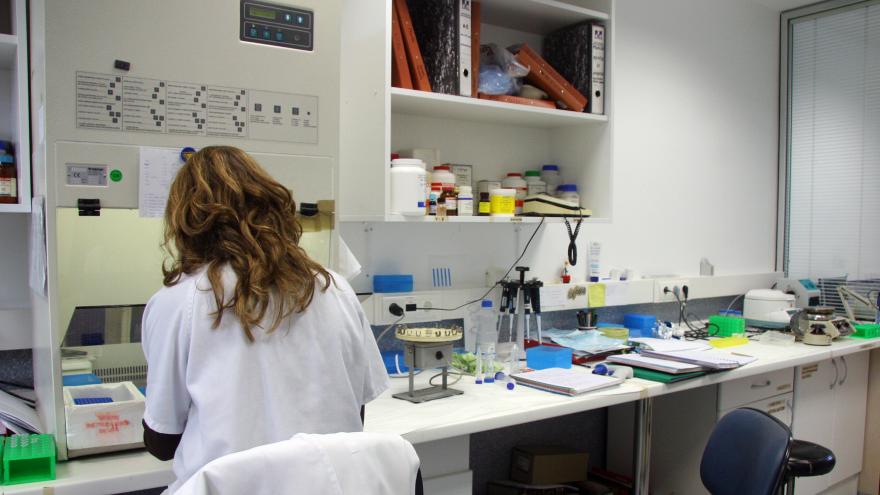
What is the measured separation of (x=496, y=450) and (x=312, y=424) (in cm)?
174

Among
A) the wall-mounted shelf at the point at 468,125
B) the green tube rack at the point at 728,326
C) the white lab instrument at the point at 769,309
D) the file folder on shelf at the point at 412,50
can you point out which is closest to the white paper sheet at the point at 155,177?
the wall-mounted shelf at the point at 468,125

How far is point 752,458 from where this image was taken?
1787mm

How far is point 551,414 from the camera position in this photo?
1934mm

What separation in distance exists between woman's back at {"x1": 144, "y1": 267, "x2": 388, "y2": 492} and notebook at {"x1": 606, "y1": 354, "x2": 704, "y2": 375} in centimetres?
135

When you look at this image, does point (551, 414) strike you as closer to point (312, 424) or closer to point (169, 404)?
point (312, 424)

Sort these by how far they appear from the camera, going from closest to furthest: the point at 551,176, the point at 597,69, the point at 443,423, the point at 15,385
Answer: the point at 443,423
the point at 15,385
the point at 597,69
the point at 551,176

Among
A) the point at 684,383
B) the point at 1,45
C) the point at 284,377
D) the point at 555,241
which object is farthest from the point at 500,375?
the point at 1,45

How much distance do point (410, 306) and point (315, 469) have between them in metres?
1.55

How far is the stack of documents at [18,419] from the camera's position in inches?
59.6

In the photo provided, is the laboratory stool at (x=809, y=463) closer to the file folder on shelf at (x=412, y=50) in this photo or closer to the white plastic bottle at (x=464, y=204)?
the white plastic bottle at (x=464, y=204)

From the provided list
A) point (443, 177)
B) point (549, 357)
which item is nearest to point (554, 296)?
point (549, 357)

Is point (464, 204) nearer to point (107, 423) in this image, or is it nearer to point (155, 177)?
point (155, 177)

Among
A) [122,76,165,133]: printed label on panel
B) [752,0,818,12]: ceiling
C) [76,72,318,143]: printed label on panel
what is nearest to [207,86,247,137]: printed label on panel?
[76,72,318,143]: printed label on panel

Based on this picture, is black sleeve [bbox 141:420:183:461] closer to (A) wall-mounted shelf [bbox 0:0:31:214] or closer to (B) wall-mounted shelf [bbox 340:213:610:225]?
(A) wall-mounted shelf [bbox 0:0:31:214]
